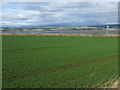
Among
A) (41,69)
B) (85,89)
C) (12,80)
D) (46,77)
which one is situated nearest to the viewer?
(85,89)

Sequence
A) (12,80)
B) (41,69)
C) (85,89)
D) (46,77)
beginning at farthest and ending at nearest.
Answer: (41,69)
(46,77)
(12,80)
(85,89)

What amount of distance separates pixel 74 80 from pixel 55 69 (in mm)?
2914

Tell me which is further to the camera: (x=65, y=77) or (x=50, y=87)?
(x=65, y=77)

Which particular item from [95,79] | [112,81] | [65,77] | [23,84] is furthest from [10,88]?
[112,81]

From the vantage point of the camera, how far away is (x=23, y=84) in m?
9.40

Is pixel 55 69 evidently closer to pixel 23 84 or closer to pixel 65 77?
pixel 65 77

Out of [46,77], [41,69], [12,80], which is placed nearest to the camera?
[12,80]

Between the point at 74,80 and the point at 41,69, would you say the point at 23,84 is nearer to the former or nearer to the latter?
the point at 74,80

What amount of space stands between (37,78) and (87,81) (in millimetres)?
2467

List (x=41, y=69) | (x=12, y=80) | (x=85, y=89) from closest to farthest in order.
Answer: (x=85, y=89), (x=12, y=80), (x=41, y=69)

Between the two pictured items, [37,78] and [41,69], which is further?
[41,69]

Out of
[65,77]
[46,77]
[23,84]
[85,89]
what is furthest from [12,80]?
[85,89]

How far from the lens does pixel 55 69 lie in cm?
1314

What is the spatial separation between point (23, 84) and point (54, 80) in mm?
1591
